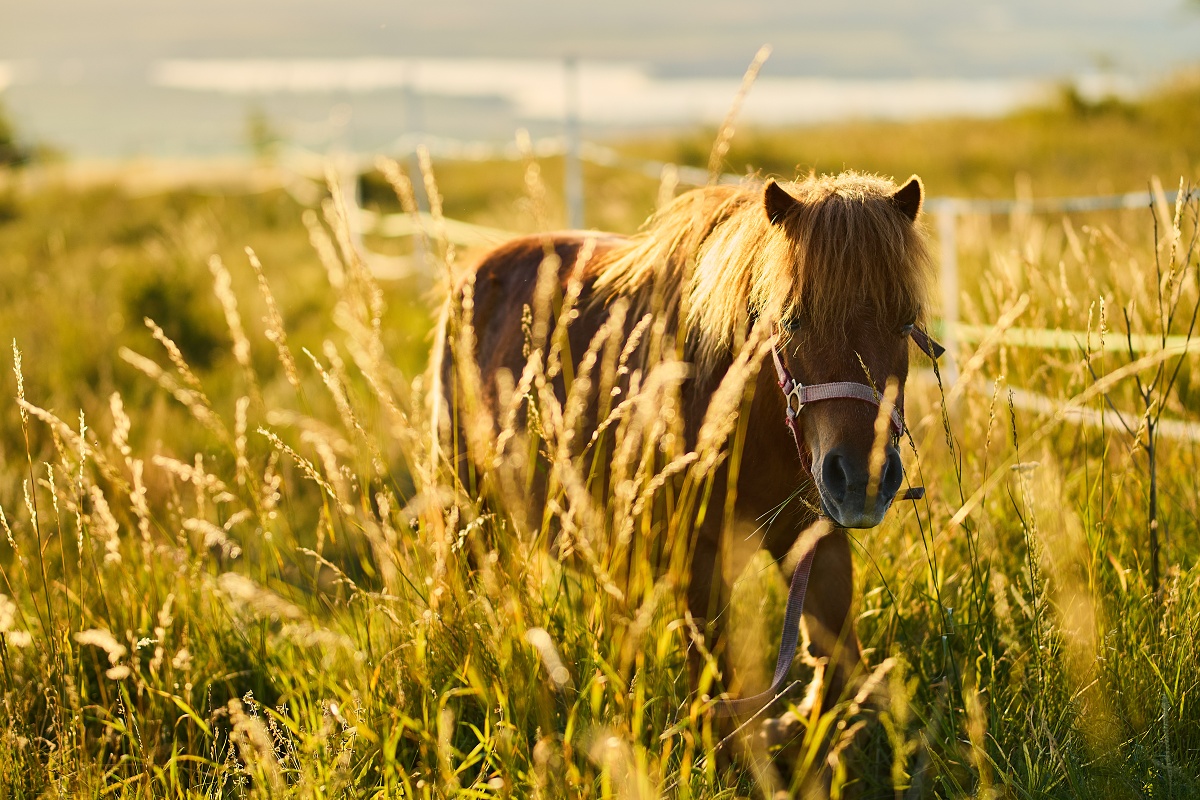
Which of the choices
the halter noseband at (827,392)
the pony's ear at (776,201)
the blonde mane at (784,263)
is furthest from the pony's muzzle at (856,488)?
the pony's ear at (776,201)

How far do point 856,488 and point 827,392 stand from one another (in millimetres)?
227

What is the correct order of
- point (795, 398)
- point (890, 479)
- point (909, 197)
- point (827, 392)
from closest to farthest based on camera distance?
point (890, 479) → point (827, 392) → point (795, 398) → point (909, 197)

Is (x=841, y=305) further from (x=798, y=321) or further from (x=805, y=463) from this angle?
(x=805, y=463)

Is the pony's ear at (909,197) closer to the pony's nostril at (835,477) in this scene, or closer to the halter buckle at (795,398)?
the halter buckle at (795,398)

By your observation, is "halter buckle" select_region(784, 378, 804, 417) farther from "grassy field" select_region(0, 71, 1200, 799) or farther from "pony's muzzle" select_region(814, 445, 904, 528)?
"grassy field" select_region(0, 71, 1200, 799)

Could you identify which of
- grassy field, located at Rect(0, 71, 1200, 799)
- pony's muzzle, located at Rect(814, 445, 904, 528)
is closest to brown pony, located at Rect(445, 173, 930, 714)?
pony's muzzle, located at Rect(814, 445, 904, 528)

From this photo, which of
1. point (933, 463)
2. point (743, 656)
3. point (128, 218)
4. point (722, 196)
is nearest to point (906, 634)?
point (743, 656)

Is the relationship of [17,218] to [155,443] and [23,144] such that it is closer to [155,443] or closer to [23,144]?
[23,144]

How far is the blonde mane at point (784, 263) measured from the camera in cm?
205

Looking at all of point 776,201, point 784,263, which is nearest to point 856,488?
point 784,263

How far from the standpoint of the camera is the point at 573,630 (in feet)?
7.04

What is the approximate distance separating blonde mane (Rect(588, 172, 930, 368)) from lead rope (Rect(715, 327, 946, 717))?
0.12 m

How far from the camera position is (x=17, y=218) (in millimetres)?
15594

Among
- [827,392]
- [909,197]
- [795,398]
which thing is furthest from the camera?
[909,197]
